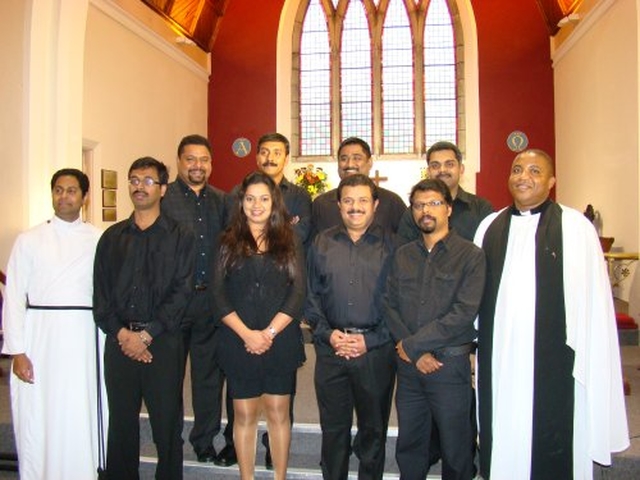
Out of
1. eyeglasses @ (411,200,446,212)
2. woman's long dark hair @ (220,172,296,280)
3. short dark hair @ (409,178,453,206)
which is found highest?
short dark hair @ (409,178,453,206)

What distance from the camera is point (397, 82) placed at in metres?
10.4

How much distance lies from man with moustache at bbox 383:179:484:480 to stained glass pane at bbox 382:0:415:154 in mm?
7951

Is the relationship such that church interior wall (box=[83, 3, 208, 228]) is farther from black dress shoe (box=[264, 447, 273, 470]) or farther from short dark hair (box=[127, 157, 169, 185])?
black dress shoe (box=[264, 447, 273, 470])

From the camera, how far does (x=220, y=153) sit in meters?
10.5

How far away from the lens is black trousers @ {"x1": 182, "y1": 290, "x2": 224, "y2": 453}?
304 centimetres

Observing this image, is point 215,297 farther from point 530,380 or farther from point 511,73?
point 511,73

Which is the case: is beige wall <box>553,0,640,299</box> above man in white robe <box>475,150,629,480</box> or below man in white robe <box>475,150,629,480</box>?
above

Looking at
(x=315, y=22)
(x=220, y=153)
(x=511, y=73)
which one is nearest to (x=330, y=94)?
(x=315, y=22)

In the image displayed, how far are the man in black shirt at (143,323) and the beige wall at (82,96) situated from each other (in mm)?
2995

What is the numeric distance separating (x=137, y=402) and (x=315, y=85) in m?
8.67

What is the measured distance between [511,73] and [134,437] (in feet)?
30.0

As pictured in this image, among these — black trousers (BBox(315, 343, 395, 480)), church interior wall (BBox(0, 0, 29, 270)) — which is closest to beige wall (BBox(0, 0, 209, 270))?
church interior wall (BBox(0, 0, 29, 270))

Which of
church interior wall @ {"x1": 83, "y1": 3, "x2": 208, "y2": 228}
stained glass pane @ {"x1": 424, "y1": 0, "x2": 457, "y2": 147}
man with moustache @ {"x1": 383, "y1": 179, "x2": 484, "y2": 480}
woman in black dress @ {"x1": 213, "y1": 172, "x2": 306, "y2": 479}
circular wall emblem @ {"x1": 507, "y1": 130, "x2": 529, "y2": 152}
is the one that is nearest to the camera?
man with moustache @ {"x1": 383, "y1": 179, "x2": 484, "y2": 480}

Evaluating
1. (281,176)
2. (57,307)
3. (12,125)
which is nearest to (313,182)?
(12,125)
